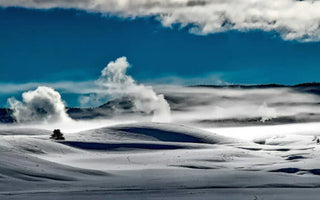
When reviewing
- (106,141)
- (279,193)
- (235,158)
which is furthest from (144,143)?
(279,193)

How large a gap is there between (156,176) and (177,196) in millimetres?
9144

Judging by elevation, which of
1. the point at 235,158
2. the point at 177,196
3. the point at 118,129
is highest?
the point at 118,129

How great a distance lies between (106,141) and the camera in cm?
6500

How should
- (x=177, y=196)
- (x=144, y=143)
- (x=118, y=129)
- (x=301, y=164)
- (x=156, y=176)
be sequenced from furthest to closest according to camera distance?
(x=118, y=129) → (x=144, y=143) → (x=301, y=164) → (x=156, y=176) → (x=177, y=196)

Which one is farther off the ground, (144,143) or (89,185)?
(144,143)

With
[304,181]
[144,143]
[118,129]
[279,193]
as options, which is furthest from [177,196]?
[118,129]

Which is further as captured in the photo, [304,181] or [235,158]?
[235,158]

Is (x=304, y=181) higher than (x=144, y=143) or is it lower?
lower

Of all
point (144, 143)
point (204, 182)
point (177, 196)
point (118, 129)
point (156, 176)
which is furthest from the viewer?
point (118, 129)

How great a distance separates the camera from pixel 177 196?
962 inches

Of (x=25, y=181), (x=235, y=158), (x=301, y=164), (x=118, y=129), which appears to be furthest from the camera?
(x=118, y=129)

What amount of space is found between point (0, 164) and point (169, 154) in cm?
2539

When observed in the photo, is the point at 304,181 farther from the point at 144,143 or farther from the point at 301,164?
the point at 144,143

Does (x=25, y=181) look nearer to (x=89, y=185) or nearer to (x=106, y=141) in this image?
(x=89, y=185)
